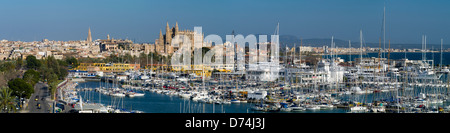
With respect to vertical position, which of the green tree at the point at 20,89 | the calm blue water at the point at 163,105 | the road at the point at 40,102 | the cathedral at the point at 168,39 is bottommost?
the calm blue water at the point at 163,105

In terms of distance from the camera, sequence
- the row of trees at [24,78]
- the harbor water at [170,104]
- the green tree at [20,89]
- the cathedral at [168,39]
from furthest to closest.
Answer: the cathedral at [168,39]
the harbor water at [170,104]
the green tree at [20,89]
the row of trees at [24,78]

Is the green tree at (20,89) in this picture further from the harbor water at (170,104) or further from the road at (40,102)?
the harbor water at (170,104)

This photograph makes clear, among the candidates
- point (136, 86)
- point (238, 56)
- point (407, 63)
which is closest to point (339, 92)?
point (136, 86)

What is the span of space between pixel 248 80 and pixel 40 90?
9241 millimetres

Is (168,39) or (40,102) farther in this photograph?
(168,39)

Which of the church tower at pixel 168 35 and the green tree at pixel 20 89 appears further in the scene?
the church tower at pixel 168 35

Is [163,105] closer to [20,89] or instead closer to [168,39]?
[20,89]

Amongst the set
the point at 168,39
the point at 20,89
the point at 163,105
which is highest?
the point at 168,39

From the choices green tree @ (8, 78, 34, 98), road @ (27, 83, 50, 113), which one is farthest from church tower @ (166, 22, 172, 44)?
green tree @ (8, 78, 34, 98)

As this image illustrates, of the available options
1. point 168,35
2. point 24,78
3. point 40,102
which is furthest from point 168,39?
point 40,102

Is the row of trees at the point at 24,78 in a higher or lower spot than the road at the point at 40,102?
higher

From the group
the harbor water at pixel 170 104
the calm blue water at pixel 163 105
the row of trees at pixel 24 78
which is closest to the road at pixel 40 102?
the row of trees at pixel 24 78
